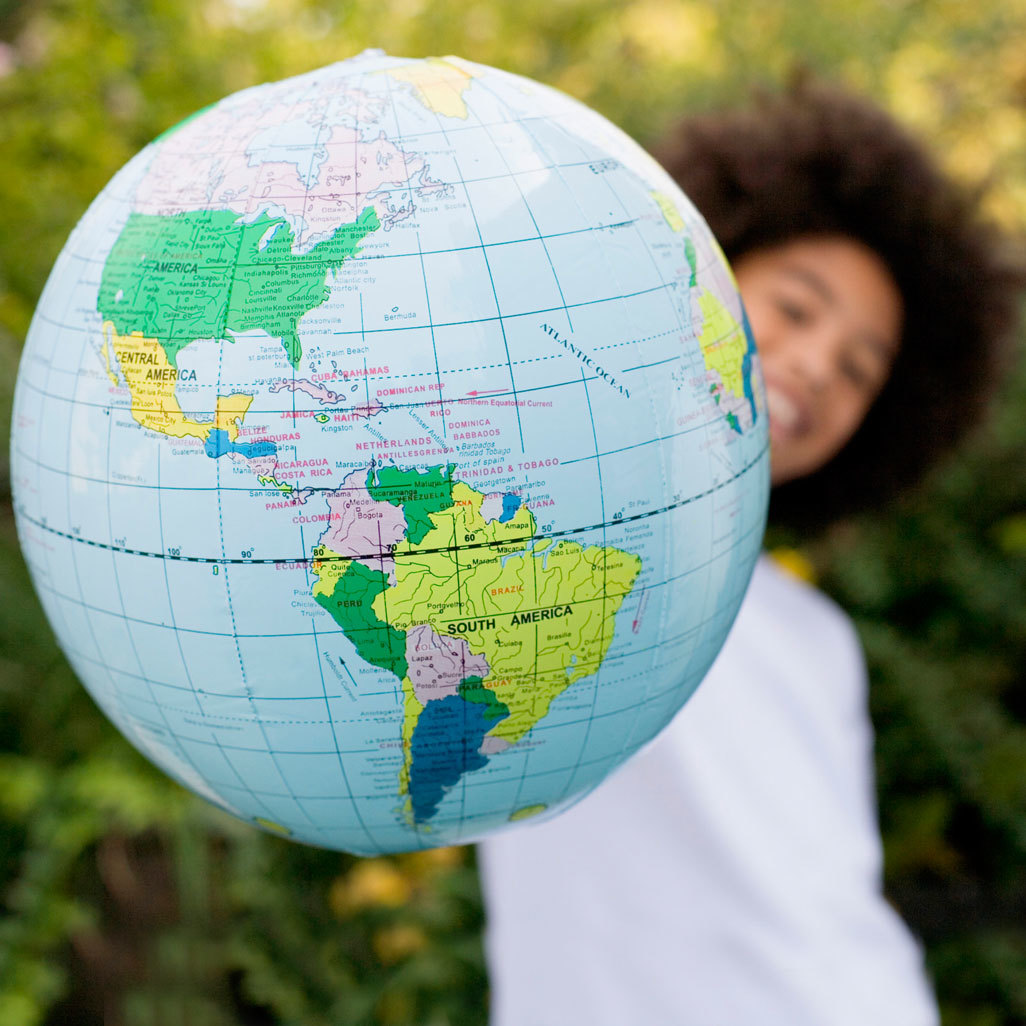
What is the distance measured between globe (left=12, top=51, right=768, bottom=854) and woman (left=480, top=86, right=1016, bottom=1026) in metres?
0.75

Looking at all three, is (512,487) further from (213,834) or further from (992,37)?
(992,37)

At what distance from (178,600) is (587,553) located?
259 mm

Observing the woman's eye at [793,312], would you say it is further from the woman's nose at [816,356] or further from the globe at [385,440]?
the globe at [385,440]

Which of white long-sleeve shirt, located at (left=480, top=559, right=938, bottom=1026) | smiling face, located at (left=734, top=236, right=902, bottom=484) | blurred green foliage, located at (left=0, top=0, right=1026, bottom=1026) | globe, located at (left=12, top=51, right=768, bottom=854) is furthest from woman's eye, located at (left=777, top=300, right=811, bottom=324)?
globe, located at (left=12, top=51, right=768, bottom=854)

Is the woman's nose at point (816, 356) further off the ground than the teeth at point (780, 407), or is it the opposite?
the woman's nose at point (816, 356)

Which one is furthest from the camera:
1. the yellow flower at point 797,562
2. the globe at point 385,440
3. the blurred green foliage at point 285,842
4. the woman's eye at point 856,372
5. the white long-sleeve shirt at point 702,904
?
the yellow flower at point 797,562

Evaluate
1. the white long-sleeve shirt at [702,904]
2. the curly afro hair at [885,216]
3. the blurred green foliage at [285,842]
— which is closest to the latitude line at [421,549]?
the white long-sleeve shirt at [702,904]

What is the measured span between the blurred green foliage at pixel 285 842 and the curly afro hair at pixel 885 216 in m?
0.24

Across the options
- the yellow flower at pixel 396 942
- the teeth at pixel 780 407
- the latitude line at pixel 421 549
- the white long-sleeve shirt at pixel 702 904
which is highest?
the latitude line at pixel 421 549

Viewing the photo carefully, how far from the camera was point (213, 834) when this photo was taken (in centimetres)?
226

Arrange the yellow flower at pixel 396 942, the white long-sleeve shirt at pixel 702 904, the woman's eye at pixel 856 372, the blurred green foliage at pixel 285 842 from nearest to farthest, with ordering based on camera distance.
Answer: the white long-sleeve shirt at pixel 702 904, the woman's eye at pixel 856 372, the blurred green foliage at pixel 285 842, the yellow flower at pixel 396 942

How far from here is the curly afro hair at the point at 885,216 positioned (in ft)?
5.31

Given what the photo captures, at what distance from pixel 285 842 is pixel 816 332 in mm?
1398

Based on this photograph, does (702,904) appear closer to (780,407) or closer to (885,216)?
(780,407)
